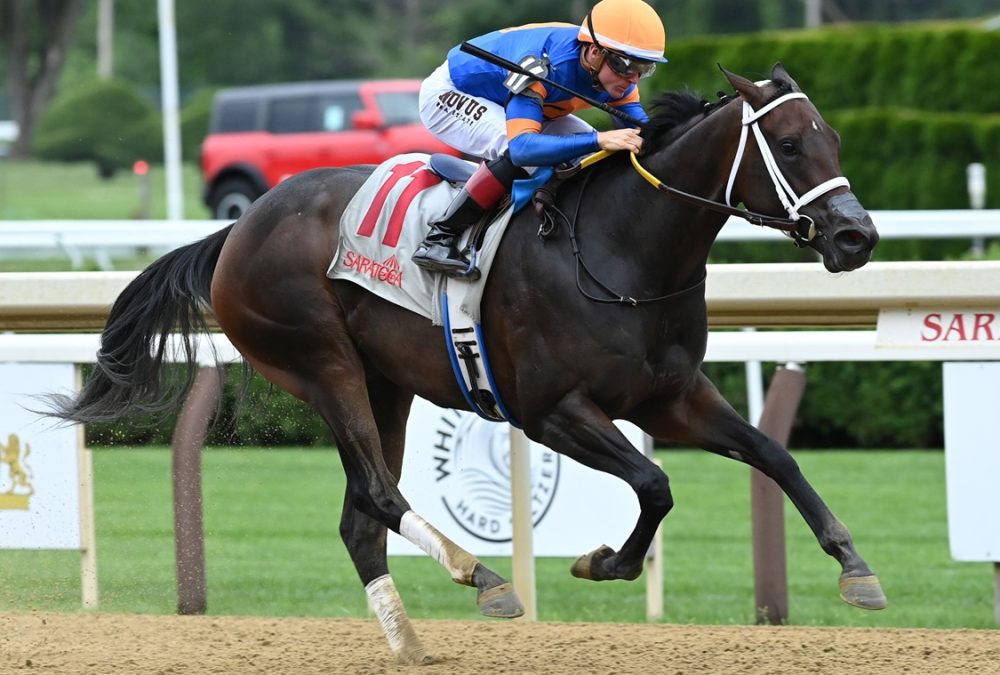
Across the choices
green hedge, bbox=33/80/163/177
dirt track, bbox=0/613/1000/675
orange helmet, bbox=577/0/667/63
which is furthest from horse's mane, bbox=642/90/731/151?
green hedge, bbox=33/80/163/177

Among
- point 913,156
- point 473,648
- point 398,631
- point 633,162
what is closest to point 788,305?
point 633,162

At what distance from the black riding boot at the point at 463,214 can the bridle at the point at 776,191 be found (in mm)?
531

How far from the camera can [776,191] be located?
13.9 ft

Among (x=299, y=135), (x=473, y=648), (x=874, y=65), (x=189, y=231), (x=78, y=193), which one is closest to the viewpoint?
(x=473, y=648)

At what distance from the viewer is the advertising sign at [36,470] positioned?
5949 mm

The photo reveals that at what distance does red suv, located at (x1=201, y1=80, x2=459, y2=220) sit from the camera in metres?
20.0

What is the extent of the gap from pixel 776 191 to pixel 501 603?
136 cm

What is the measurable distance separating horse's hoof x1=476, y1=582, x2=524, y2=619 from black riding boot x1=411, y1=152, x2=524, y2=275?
92 centimetres

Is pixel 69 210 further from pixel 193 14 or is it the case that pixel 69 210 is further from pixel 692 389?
pixel 692 389

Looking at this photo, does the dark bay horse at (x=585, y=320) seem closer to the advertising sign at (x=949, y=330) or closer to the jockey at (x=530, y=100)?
the jockey at (x=530, y=100)

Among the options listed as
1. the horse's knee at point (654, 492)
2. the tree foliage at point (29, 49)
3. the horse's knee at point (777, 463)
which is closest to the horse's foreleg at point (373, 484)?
the horse's knee at point (654, 492)

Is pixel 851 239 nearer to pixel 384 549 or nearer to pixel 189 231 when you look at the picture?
pixel 384 549

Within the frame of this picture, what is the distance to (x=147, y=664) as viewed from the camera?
4891 millimetres

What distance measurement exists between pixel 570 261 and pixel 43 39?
3569cm
